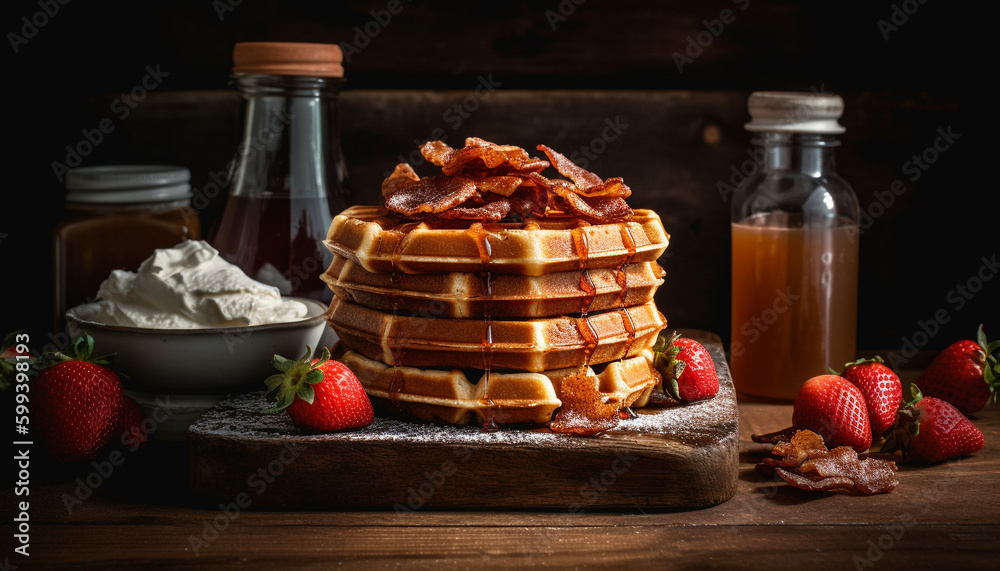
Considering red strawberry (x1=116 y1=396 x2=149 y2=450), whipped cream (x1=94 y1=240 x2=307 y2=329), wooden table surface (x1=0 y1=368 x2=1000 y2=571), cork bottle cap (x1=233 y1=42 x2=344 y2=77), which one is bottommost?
wooden table surface (x1=0 y1=368 x2=1000 y2=571)

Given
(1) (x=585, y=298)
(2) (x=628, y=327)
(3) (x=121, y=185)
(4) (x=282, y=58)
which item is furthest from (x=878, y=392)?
(3) (x=121, y=185)

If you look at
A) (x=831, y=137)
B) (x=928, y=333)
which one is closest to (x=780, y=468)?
(x=831, y=137)

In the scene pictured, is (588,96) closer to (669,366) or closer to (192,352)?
(669,366)

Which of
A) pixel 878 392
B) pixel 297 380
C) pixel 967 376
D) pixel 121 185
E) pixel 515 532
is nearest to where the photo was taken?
pixel 515 532

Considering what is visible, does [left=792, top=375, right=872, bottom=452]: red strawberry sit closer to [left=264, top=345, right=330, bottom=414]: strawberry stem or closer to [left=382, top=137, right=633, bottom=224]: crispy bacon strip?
[left=382, top=137, right=633, bottom=224]: crispy bacon strip

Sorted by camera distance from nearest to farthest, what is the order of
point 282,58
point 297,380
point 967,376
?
point 297,380 → point 967,376 → point 282,58

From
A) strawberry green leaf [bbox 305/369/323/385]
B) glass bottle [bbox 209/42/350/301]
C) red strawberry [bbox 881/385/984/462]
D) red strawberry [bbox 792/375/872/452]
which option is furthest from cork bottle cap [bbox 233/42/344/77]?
red strawberry [bbox 881/385/984/462]

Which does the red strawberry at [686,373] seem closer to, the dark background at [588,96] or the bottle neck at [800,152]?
the bottle neck at [800,152]

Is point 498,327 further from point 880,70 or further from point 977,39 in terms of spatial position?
point 977,39
